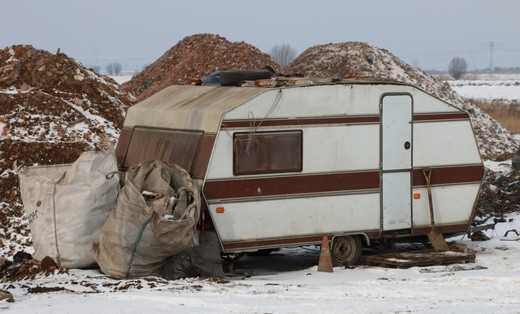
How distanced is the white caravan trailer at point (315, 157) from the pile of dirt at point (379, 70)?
46.4ft

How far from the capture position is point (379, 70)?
30078 mm

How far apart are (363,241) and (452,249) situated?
1.38 m

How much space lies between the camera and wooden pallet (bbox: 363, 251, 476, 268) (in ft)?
46.2

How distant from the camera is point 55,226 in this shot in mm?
13070

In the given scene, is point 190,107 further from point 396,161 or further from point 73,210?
point 396,161

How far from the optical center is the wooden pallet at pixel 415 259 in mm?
14094

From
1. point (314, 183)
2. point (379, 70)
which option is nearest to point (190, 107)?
point (314, 183)

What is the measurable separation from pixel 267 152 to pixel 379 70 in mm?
16784

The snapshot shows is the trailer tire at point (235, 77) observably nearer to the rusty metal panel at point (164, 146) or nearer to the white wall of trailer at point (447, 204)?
the rusty metal panel at point (164, 146)

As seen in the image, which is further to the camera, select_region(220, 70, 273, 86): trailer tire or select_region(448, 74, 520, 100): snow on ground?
select_region(448, 74, 520, 100): snow on ground

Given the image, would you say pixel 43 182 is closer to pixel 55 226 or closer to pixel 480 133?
pixel 55 226

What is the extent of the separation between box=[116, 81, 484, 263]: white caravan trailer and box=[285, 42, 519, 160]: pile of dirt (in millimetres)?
14130

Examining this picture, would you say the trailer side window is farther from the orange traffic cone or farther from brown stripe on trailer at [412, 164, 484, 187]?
brown stripe on trailer at [412, 164, 484, 187]

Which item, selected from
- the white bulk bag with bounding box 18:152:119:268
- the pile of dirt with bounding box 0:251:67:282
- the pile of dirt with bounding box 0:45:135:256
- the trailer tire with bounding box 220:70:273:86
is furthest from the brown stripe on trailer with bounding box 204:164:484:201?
the pile of dirt with bounding box 0:45:135:256
